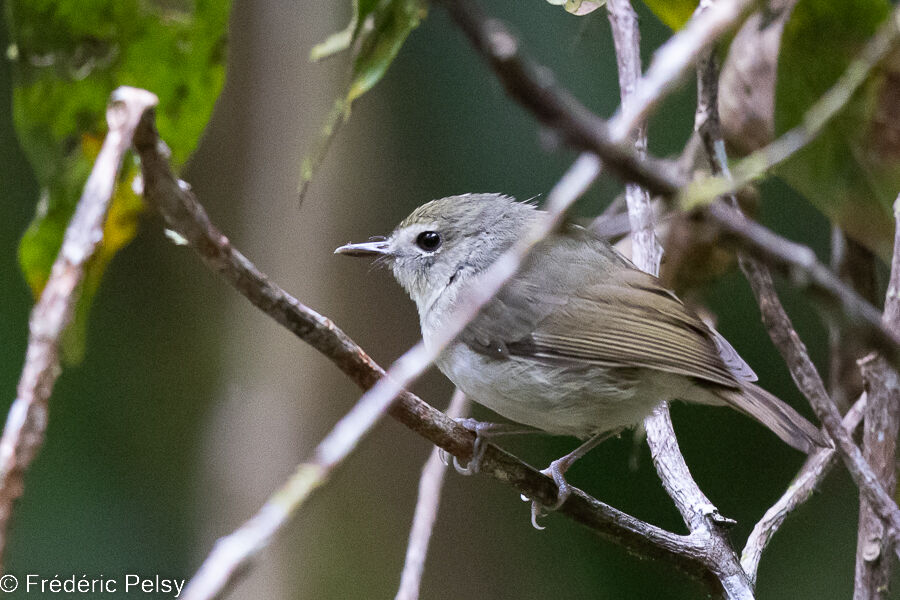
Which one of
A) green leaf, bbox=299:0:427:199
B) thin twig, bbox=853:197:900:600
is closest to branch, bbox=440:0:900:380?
green leaf, bbox=299:0:427:199

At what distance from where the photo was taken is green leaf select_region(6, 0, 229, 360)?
1.90 metres

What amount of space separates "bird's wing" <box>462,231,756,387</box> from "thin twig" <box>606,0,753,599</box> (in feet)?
0.44

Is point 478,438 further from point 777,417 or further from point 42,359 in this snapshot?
point 42,359

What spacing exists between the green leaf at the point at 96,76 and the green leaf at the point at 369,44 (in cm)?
35

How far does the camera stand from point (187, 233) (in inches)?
45.3

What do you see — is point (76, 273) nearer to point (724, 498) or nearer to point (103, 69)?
point (103, 69)

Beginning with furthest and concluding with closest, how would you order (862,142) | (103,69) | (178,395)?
(178,395) → (862,142) → (103,69)

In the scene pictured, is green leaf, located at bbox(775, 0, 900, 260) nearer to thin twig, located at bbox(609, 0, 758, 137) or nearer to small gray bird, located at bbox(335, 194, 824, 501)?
small gray bird, located at bbox(335, 194, 824, 501)

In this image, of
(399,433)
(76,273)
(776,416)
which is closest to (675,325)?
(776,416)

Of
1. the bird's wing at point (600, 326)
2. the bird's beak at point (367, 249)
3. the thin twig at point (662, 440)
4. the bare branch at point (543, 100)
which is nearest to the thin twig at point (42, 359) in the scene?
the bare branch at point (543, 100)

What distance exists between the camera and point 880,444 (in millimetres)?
2320

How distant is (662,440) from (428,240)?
3.52 feet

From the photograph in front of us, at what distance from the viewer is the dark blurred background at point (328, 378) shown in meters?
4.71

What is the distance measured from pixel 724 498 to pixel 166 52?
3695 mm
